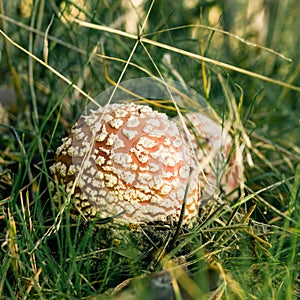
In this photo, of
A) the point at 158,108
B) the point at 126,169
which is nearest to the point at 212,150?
the point at 158,108

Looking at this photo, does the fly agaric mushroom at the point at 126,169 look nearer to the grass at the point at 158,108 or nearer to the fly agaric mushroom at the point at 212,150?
the grass at the point at 158,108

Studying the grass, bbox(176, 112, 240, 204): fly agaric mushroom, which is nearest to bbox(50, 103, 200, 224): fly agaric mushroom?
the grass

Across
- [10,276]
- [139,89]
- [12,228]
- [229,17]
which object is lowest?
[10,276]

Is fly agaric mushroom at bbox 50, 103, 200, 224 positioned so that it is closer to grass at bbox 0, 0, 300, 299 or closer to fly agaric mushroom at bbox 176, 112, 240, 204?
grass at bbox 0, 0, 300, 299

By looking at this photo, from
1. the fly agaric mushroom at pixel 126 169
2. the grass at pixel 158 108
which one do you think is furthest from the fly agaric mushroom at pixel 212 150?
the fly agaric mushroom at pixel 126 169

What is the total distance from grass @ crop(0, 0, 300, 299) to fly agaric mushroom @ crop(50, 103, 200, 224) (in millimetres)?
48

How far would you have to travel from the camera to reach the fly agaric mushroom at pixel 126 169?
1279 millimetres

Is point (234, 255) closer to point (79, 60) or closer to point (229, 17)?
point (79, 60)

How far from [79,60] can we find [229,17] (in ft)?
3.32

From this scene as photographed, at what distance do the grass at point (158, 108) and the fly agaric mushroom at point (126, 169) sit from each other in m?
0.05

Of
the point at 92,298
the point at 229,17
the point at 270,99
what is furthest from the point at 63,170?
the point at 229,17

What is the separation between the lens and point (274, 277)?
1139 millimetres

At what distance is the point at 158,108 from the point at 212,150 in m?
0.25

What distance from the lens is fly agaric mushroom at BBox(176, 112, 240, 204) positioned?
1.50 m
